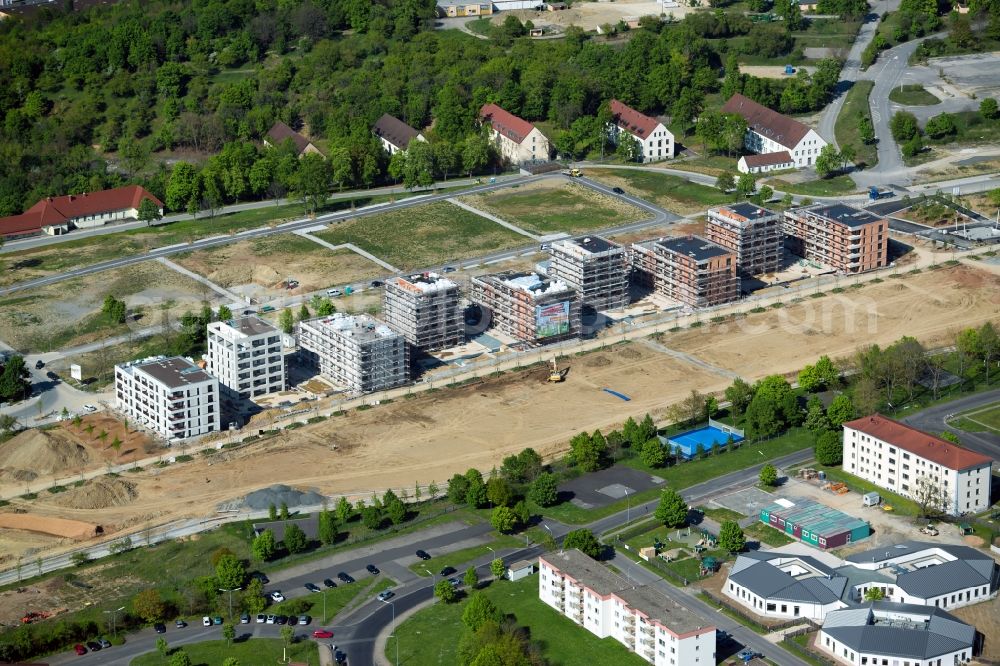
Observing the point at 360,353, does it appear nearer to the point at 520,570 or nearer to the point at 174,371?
the point at 174,371

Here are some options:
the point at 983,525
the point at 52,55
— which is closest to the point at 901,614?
the point at 983,525

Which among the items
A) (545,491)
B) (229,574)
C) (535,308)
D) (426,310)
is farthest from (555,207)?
(229,574)

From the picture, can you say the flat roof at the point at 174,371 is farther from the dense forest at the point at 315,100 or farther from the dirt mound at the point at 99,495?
the dense forest at the point at 315,100

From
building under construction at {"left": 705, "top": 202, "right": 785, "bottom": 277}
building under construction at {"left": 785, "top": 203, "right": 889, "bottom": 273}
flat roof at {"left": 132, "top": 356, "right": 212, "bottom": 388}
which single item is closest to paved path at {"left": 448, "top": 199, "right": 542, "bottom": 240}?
building under construction at {"left": 705, "top": 202, "right": 785, "bottom": 277}

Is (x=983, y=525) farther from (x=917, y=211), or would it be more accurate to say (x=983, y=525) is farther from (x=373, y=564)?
(x=917, y=211)

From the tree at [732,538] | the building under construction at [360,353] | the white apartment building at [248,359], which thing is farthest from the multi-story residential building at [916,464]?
the white apartment building at [248,359]
